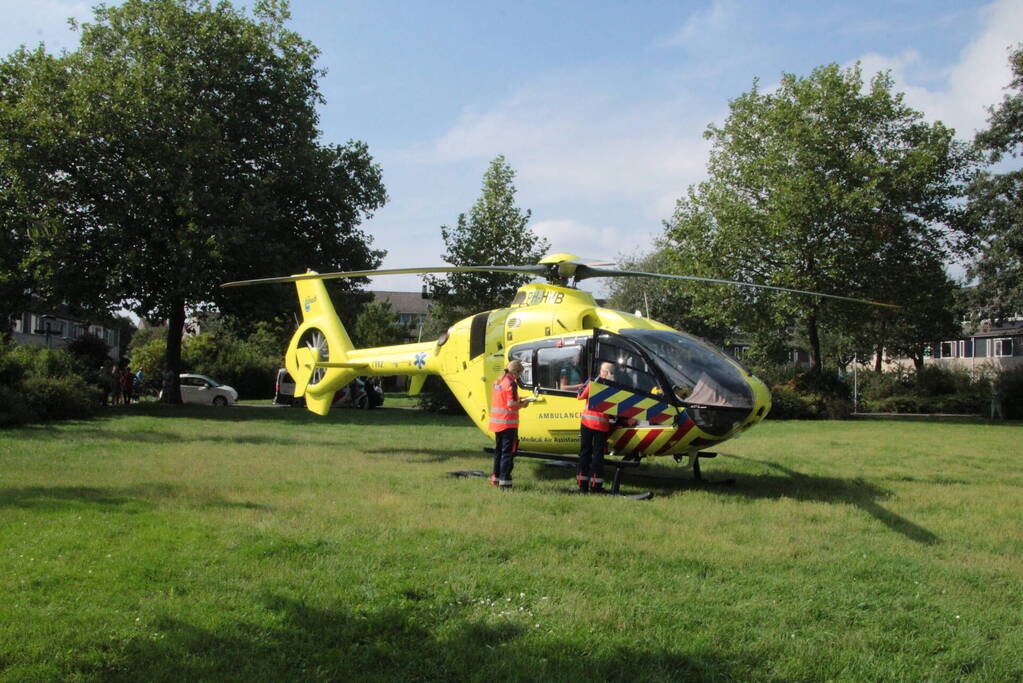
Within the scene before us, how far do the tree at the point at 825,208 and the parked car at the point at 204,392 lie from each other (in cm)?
2197

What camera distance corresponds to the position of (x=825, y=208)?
3000 cm

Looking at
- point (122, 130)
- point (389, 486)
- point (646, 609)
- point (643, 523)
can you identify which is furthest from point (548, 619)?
point (122, 130)

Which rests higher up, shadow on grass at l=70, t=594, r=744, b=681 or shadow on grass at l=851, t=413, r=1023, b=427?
shadow on grass at l=851, t=413, r=1023, b=427

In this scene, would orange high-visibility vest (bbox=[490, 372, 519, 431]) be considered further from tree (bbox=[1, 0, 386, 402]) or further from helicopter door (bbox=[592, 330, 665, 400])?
tree (bbox=[1, 0, 386, 402])

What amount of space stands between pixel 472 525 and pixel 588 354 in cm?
378

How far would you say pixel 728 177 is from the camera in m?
34.3

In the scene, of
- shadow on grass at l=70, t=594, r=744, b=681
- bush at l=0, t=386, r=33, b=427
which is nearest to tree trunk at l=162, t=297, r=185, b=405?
bush at l=0, t=386, r=33, b=427

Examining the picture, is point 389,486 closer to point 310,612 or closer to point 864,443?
point 310,612

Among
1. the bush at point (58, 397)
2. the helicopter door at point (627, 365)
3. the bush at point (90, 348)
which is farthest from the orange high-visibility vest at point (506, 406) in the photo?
the bush at point (90, 348)

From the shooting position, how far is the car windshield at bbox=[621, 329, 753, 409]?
9.87 meters

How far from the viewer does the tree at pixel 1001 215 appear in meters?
31.0

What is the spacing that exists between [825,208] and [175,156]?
23.3 meters

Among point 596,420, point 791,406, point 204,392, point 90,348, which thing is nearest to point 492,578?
point 596,420

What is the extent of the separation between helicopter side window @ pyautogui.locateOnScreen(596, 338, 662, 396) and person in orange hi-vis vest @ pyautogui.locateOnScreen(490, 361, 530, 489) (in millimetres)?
1203
